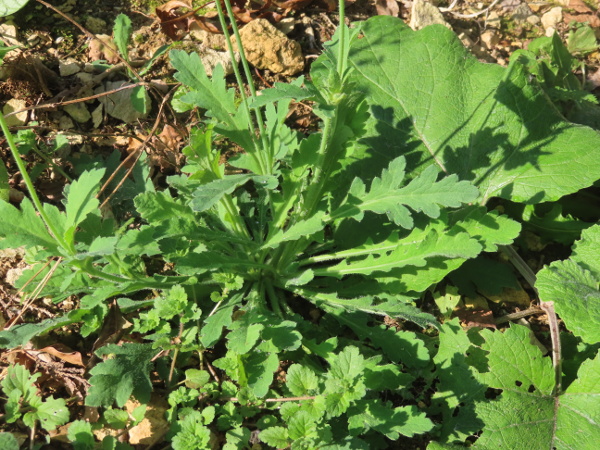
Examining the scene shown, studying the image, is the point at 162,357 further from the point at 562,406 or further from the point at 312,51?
the point at 312,51

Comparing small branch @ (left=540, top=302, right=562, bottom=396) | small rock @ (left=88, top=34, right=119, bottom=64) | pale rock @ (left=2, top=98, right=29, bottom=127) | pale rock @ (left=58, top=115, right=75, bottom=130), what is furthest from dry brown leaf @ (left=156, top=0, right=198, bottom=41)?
small branch @ (left=540, top=302, right=562, bottom=396)

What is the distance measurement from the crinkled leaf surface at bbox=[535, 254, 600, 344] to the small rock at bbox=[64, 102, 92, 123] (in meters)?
2.48

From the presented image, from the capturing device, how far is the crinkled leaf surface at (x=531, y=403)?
2305mm

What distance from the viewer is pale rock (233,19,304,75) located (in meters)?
3.30

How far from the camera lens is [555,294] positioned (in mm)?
2336

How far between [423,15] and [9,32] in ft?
8.25

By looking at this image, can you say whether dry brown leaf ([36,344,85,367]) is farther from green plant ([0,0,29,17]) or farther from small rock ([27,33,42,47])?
small rock ([27,33,42,47])

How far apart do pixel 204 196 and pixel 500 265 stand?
5.60ft

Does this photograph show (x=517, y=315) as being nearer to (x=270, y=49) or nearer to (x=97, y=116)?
(x=270, y=49)

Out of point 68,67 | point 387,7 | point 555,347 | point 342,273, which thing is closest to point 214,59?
point 68,67

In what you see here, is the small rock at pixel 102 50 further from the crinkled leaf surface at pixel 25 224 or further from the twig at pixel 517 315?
the twig at pixel 517 315

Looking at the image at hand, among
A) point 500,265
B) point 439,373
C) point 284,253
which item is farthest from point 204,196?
point 500,265

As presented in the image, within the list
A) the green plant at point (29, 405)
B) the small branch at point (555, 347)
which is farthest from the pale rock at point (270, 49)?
the green plant at point (29, 405)

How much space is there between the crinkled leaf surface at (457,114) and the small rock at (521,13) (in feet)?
4.32
